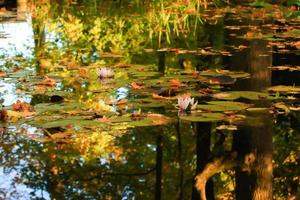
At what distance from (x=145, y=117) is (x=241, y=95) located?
82cm

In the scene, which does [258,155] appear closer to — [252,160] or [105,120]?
[252,160]

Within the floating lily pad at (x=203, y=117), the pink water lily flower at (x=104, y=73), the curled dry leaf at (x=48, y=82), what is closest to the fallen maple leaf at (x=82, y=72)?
the pink water lily flower at (x=104, y=73)

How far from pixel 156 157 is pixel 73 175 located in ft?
3.88

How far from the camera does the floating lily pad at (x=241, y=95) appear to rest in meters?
3.66

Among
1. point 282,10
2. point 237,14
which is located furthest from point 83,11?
point 282,10

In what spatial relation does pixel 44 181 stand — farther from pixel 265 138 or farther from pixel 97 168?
pixel 265 138

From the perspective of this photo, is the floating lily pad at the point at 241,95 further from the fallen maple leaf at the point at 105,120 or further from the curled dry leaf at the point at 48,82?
the curled dry leaf at the point at 48,82

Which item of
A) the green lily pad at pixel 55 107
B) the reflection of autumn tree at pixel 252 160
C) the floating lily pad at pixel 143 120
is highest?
the green lily pad at pixel 55 107

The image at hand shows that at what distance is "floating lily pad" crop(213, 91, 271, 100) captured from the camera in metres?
3.66

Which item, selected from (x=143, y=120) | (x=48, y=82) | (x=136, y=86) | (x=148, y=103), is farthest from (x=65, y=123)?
(x=48, y=82)

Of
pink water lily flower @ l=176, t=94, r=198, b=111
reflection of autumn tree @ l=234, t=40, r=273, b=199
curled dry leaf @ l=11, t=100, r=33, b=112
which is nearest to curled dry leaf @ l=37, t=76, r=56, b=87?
curled dry leaf @ l=11, t=100, r=33, b=112

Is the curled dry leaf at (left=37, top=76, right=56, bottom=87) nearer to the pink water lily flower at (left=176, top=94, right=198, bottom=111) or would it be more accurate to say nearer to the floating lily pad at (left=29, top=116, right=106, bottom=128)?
the floating lily pad at (left=29, top=116, right=106, bottom=128)

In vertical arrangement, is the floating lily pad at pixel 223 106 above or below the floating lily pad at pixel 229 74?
below

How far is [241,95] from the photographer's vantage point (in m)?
3.70
